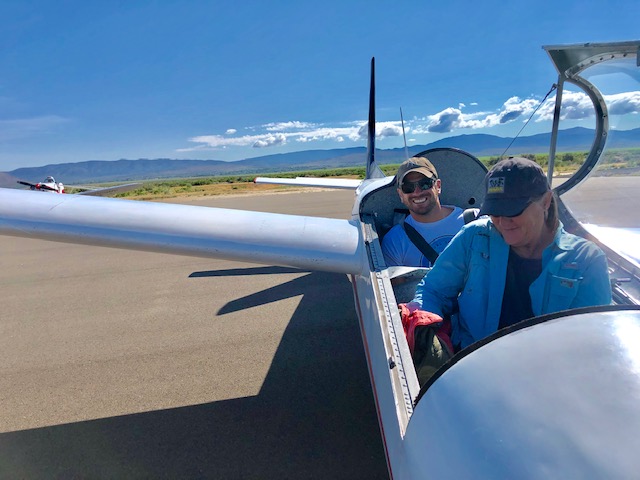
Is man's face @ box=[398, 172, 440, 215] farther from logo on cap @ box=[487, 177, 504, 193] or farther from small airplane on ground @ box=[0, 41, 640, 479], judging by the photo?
logo on cap @ box=[487, 177, 504, 193]

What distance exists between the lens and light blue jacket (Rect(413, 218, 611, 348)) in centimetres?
173

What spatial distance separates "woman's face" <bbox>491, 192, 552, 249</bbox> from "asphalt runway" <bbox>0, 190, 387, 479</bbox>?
163 centimetres

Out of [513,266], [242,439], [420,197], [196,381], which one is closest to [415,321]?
[513,266]

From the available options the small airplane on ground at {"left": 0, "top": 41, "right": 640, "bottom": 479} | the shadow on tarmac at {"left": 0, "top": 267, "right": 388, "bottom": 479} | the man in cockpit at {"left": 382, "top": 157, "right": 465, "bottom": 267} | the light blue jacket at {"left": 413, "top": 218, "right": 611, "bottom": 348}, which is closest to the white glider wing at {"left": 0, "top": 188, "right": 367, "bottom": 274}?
the small airplane on ground at {"left": 0, "top": 41, "right": 640, "bottom": 479}

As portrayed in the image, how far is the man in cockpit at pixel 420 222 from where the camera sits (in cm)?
298

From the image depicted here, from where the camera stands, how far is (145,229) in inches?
126

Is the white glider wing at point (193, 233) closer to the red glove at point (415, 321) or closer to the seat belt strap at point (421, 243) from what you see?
the seat belt strap at point (421, 243)

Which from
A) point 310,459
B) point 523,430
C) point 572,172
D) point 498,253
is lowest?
point 310,459

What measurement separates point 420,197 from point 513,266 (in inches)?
45.7

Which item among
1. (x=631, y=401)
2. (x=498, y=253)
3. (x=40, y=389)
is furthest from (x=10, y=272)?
(x=631, y=401)

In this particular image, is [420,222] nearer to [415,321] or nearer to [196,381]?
[415,321]

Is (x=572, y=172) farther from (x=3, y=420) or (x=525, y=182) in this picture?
(x=3, y=420)

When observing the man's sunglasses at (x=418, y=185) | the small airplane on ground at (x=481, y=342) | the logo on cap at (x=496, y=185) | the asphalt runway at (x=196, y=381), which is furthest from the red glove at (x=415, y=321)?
the man's sunglasses at (x=418, y=185)

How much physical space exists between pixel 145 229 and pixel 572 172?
3.11 m
